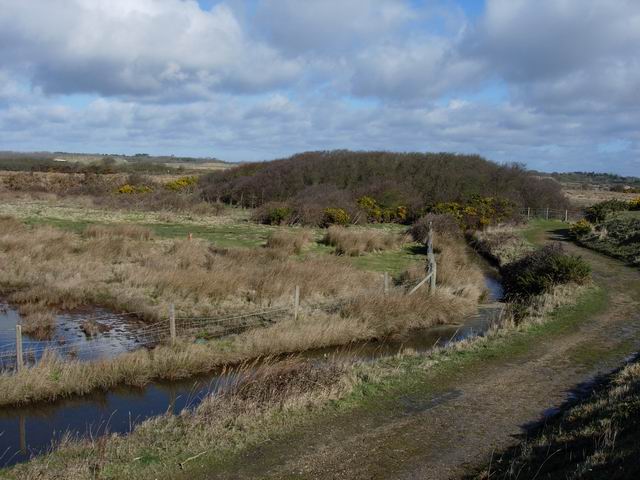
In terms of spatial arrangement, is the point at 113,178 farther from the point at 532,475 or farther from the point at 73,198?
the point at 532,475

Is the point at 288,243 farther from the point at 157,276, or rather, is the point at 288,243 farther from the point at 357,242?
the point at 157,276

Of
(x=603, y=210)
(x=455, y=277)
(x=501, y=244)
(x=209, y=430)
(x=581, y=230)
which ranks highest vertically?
(x=603, y=210)

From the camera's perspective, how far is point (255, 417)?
340 inches

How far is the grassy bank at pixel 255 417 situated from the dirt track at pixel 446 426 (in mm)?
222

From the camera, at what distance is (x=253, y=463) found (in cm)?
747

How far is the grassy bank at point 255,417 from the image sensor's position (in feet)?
23.8

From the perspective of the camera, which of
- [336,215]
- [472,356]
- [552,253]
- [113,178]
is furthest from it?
[113,178]

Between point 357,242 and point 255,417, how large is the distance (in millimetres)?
20321

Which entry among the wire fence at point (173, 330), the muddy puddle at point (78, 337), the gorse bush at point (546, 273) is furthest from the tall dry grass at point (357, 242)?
the muddy puddle at point (78, 337)

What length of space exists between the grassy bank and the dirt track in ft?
0.73

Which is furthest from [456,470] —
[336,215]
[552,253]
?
[336,215]

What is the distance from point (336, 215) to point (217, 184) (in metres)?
22.7

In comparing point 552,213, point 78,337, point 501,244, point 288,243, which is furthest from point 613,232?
point 78,337

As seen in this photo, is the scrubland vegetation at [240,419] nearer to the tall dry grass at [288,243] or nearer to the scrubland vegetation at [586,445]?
the scrubland vegetation at [586,445]
